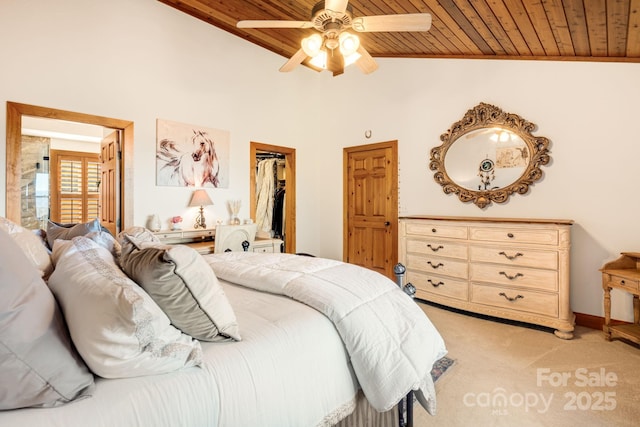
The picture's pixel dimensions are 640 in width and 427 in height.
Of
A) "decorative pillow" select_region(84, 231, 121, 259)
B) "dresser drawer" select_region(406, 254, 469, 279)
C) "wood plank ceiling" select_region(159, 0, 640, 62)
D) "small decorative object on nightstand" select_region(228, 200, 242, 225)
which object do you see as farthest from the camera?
"small decorative object on nightstand" select_region(228, 200, 242, 225)

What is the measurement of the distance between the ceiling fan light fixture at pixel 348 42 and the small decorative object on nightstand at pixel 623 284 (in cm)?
279

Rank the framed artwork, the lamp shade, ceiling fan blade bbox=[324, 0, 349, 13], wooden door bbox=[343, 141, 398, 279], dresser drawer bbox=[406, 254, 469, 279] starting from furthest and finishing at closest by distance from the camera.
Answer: wooden door bbox=[343, 141, 398, 279], the lamp shade, the framed artwork, dresser drawer bbox=[406, 254, 469, 279], ceiling fan blade bbox=[324, 0, 349, 13]

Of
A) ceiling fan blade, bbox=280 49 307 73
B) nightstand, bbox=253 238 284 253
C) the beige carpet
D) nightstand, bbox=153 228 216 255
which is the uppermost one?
ceiling fan blade, bbox=280 49 307 73

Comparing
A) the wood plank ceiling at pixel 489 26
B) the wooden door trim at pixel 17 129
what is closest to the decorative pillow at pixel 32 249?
the wooden door trim at pixel 17 129

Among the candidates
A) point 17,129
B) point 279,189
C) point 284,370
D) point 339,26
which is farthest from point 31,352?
point 279,189

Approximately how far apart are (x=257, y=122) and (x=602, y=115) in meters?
3.86

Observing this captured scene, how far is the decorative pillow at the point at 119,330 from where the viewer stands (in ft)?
2.56

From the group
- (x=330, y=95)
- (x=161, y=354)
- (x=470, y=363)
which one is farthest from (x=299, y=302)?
(x=330, y=95)

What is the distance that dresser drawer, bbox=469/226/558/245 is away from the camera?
2.77m

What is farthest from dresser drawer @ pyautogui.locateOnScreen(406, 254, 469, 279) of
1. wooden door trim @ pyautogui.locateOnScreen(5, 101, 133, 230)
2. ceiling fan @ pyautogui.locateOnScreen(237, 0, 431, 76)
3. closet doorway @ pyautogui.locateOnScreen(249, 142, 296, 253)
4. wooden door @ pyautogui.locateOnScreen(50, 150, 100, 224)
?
wooden door @ pyautogui.locateOnScreen(50, 150, 100, 224)

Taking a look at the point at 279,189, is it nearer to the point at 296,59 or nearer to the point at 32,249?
the point at 296,59

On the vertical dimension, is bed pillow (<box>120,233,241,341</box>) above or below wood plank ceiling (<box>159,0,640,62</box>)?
below

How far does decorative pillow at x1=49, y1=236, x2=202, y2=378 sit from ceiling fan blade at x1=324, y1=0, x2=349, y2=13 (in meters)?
2.06

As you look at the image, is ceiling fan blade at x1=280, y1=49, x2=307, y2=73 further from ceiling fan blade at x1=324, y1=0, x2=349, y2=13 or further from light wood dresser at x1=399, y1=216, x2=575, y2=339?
light wood dresser at x1=399, y1=216, x2=575, y2=339
